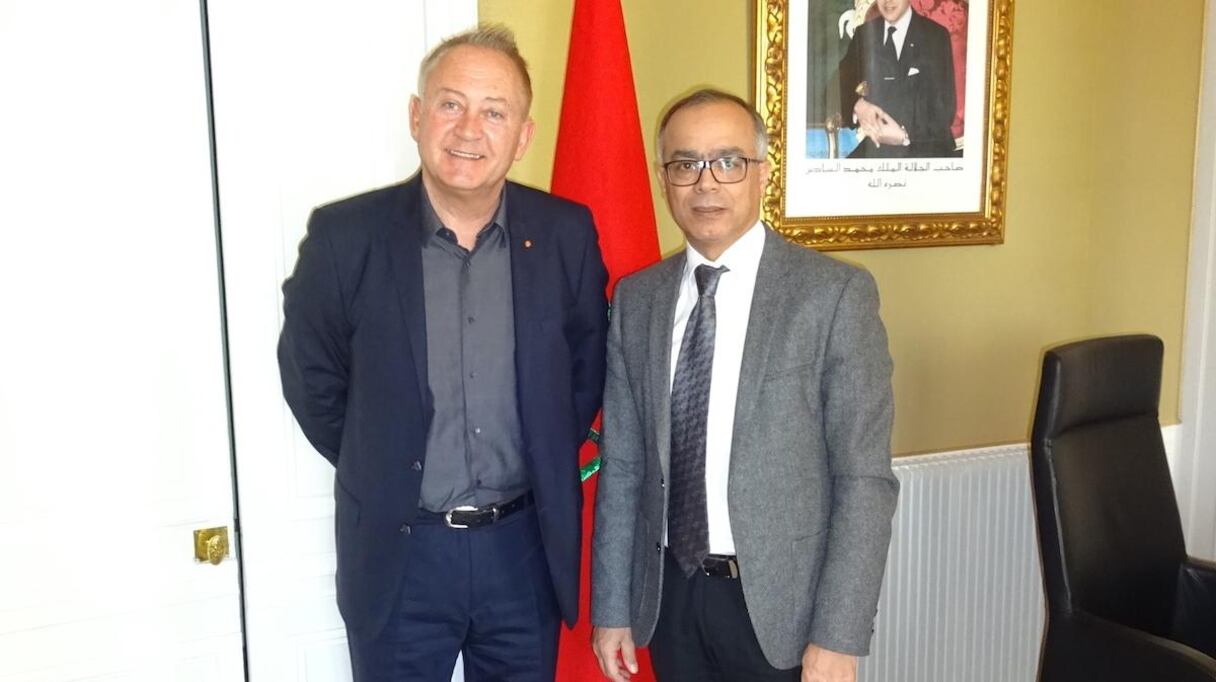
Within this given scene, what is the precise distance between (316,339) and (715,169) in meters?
0.78

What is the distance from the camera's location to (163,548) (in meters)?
1.84

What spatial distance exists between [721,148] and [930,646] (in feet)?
5.63

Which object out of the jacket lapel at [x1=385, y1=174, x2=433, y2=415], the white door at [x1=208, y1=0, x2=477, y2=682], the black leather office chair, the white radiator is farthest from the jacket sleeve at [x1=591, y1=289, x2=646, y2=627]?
the white radiator

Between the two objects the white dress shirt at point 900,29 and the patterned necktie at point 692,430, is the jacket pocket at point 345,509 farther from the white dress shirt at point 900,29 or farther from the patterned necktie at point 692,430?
the white dress shirt at point 900,29

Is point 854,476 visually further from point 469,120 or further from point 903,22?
point 903,22

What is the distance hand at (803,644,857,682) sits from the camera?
1.42 meters

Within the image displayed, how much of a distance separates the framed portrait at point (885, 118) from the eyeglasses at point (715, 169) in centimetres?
83

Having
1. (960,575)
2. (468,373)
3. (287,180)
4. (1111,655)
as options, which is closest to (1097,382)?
(1111,655)

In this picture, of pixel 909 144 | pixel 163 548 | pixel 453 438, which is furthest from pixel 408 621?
pixel 909 144

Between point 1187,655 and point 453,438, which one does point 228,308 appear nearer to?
point 453,438

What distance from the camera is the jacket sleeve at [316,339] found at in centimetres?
161

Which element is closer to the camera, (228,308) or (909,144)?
(228,308)

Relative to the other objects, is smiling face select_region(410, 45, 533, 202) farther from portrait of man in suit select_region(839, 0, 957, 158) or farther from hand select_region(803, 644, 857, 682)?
portrait of man in suit select_region(839, 0, 957, 158)

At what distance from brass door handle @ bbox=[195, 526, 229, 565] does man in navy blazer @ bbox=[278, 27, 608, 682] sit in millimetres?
359
